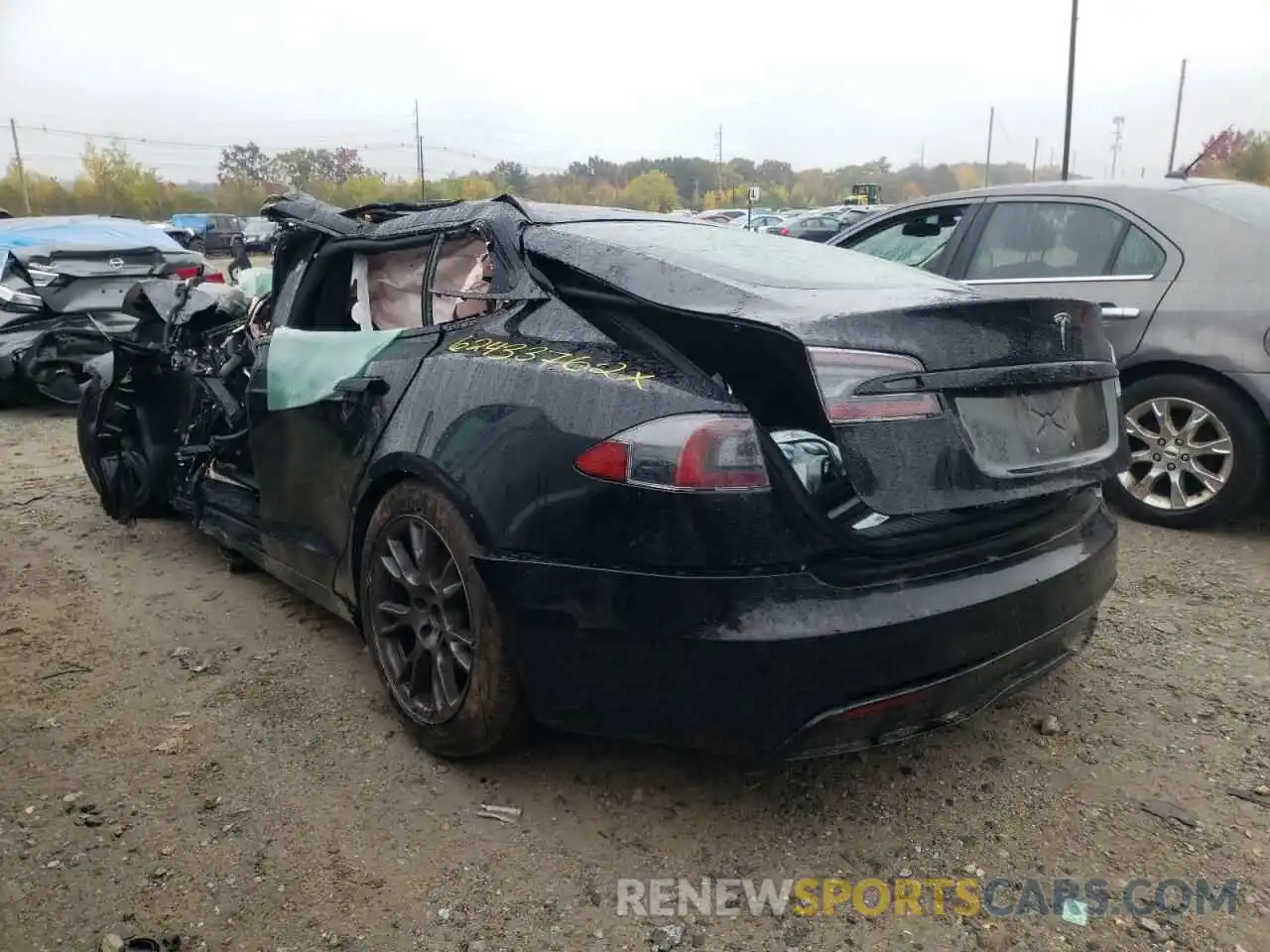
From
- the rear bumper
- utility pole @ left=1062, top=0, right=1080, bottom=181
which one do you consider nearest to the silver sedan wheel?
the rear bumper

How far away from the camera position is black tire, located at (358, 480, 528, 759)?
2.46 m

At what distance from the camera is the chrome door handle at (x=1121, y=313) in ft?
15.3

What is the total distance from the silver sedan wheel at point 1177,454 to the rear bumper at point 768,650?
103 inches

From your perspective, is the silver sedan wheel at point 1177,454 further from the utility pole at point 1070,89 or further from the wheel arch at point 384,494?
the utility pole at point 1070,89

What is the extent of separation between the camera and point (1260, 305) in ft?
14.1

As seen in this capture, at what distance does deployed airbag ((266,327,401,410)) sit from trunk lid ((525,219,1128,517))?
2.36 feet

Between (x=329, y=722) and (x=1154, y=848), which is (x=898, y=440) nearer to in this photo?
(x=1154, y=848)

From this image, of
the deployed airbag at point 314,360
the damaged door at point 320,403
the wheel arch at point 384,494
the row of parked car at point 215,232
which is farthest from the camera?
the row of parked car at point 215,232

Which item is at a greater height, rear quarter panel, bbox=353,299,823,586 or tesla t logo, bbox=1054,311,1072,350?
tesla t logo, bbox=1054,311,1072,350

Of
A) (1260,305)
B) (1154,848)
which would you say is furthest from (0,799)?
(1260,305)

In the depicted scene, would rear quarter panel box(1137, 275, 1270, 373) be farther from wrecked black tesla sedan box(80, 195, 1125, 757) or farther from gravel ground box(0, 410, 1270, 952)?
wrecked black tesla sedan box(80, 195, 1125, 757)

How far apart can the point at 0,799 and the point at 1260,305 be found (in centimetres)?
497

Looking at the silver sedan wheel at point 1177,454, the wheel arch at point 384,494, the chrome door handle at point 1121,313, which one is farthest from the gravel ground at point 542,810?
the chrome door handle at point 1121,313

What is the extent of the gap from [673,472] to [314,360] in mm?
1645
